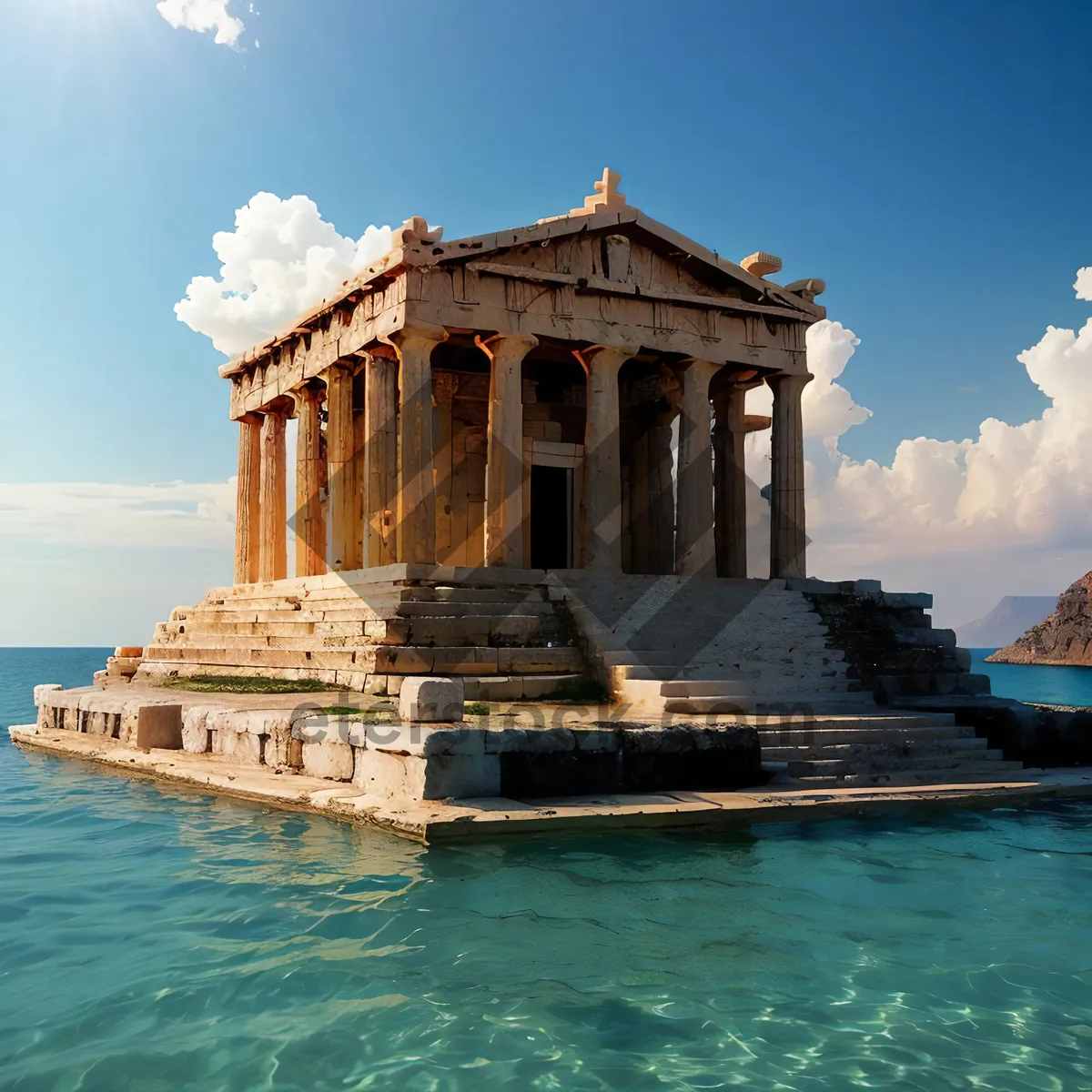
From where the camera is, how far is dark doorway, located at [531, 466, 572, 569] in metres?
24.5

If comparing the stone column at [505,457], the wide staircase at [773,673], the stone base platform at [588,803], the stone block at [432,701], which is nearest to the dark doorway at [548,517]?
the stone column at [505,457]

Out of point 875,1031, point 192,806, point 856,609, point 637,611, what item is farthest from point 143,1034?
point 856,609

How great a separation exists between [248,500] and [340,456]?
5.93 metres

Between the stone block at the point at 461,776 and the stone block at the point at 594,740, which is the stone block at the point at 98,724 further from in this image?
the stone block at the point at 594,740

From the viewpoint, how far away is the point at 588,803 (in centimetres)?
989

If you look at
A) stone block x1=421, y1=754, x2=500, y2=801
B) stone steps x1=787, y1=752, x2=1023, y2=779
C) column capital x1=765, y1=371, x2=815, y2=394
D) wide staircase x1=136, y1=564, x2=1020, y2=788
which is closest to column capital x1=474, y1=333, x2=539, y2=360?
wide staircase x1=136, y1=564, x2=1020, y2=788

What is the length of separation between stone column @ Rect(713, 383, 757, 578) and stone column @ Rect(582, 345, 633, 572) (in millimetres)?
3897

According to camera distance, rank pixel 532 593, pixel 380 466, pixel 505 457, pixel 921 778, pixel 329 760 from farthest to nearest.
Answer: pixel 380 466 < pixel 505 457 < pixel 532 593 < pixel 921 778 < pixel 329 760

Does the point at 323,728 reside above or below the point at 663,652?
below

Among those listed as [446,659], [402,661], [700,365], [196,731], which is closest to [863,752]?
[446,659]

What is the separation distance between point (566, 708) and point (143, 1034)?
8.18 metres

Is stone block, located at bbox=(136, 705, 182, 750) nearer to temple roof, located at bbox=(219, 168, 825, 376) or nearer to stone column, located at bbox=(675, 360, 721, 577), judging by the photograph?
temple roof, located at bbox=(219, 168, 825, 376)

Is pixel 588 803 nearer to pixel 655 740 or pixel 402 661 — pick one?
pixel 655 740

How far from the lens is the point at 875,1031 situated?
18.0 feet
